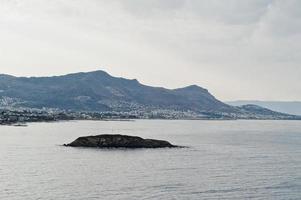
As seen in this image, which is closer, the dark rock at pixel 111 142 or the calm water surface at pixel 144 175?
the calm water surface at pixel 144 175

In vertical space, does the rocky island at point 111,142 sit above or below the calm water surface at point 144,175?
above

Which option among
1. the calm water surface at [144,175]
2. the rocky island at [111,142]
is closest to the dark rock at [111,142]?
the rocky island at [111,142]

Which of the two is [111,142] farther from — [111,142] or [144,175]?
[144,175]

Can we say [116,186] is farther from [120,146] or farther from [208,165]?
[120,146]

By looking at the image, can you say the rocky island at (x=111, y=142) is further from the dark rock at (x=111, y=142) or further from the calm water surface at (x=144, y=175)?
the calm water surface at (x=144, y=175)

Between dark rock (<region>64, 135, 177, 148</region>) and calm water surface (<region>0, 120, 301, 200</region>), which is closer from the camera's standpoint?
calm water surface (<region>0, 120, 301, 200</region>)

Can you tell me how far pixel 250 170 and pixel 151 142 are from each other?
186ft

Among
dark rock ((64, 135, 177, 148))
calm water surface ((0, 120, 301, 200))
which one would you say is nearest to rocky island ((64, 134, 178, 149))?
dark rock ((64, 135, 177, 148))

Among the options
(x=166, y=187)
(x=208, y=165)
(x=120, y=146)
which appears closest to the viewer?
(x=166, y=187)

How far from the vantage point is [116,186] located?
71312mm

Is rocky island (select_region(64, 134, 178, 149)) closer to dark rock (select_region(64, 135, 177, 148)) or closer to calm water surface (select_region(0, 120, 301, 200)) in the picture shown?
dark rock (select_region(64, 135, 177, 148))

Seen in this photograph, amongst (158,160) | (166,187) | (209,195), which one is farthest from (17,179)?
(158,160)

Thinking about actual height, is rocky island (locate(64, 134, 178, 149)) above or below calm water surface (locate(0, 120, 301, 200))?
above

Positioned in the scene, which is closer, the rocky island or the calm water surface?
the calm water surface
